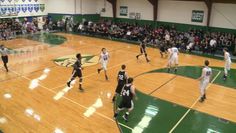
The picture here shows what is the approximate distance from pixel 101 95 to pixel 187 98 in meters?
3.92

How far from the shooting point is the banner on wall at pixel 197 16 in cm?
2176

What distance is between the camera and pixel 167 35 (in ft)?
69.1

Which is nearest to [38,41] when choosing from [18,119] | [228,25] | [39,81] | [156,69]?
[39,81]

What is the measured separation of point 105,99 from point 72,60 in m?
6.87

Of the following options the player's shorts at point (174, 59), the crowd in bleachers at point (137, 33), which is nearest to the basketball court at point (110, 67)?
the crowd in bleachers at point (137, 33)

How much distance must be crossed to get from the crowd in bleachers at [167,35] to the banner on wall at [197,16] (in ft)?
3.69

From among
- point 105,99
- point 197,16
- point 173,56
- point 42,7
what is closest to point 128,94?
point 105,99

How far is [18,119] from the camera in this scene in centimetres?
838

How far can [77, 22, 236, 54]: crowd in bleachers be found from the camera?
62.4ft

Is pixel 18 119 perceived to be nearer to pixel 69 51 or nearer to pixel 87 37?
pixel 69 51

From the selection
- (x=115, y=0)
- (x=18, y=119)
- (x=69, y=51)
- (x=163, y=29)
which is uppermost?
(x=115, y=0)

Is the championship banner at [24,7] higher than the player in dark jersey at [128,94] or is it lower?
higher

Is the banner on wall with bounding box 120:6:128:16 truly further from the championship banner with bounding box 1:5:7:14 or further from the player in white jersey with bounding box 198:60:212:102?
the player in white jersey with bounding box 198:60:212:102

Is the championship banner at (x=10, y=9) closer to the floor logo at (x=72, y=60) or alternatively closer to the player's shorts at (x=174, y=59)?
the floor logo at (x=72, y=60)
